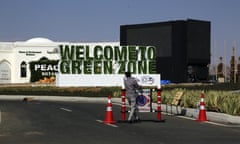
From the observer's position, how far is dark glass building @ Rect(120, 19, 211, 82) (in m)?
68.4

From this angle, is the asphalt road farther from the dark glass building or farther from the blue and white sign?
the dark glass building

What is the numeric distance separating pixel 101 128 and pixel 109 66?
37165 mm

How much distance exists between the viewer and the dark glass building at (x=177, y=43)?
6838 centimetres

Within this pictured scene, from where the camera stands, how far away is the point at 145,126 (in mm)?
17016

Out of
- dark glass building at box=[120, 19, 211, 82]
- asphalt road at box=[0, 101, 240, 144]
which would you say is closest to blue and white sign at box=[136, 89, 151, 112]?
asphalt road at box=[0, 101, 240, 144]

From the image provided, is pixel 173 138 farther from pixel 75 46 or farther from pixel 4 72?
pixel 4 72

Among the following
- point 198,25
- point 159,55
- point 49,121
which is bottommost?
point 49,121

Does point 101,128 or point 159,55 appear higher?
point 159,55

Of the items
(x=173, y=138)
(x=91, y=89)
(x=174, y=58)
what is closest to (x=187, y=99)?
(x=173, y=138)

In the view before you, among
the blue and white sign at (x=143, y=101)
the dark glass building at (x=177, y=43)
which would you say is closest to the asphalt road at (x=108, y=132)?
the blue and white sign at (x=143, y=101)

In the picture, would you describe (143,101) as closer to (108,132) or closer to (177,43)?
(108,132)

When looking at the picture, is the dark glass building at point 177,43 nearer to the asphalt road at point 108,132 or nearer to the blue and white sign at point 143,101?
the asphalt road at point 108,132

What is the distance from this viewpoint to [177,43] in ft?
224

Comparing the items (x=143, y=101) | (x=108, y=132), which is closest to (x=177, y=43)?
(x=143, y=101)
